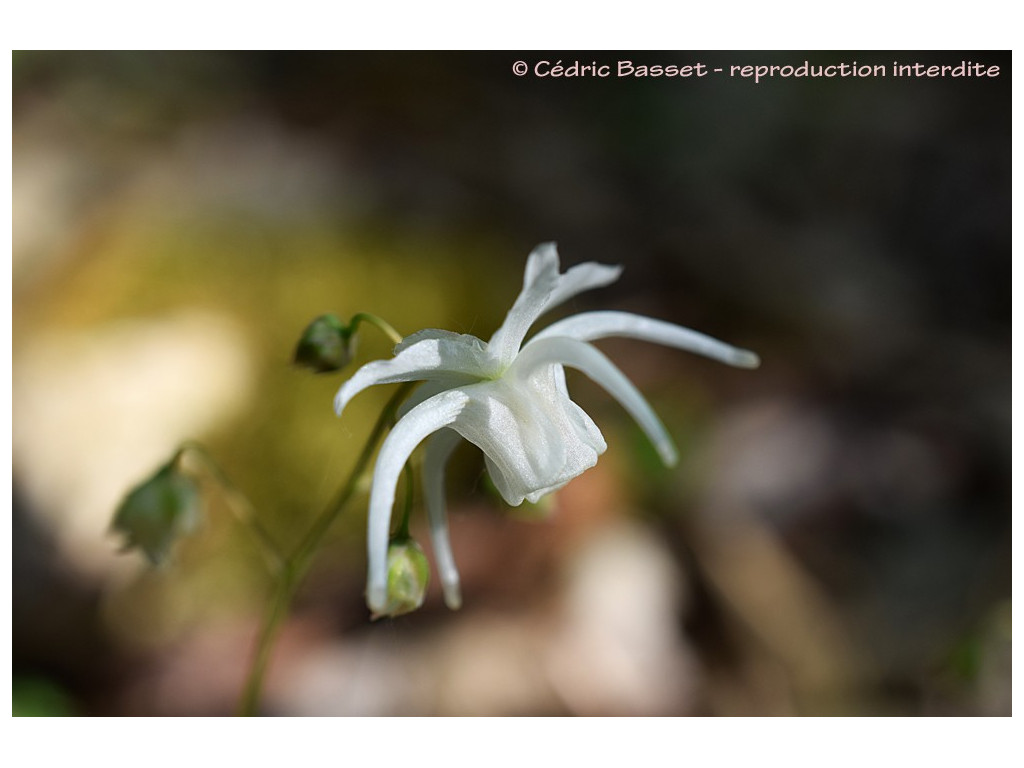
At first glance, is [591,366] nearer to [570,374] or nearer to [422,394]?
[422,394]

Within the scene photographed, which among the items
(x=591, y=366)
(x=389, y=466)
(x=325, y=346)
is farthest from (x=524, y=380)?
(x=325, y=346)

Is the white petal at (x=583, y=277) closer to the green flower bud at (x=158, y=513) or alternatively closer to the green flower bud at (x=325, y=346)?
the green flower bud at (x=325, y=346)

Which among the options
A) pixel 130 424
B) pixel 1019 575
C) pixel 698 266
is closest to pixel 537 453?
pixel 1019 575

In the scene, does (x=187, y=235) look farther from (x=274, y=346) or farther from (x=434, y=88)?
(x=434, y=88)

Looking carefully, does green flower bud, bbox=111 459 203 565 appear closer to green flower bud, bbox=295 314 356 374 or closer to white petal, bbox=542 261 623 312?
green flower bud, bbox=295 314 356 374
